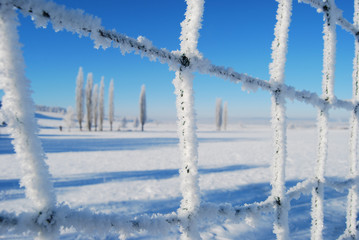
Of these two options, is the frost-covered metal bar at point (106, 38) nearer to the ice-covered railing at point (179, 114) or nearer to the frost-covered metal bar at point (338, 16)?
the ice-covered railing at point (179, 114)

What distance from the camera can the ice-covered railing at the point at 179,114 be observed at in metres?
0.54

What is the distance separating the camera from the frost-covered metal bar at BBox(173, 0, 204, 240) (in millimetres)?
875

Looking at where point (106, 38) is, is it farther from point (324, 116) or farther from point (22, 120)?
point (324, 116)

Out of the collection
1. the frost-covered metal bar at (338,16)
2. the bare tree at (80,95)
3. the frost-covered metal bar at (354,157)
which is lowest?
the frost-covered metal bar at (354,157)

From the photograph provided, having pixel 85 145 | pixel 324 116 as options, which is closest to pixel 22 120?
A: pixel 324 116

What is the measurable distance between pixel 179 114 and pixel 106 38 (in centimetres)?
42

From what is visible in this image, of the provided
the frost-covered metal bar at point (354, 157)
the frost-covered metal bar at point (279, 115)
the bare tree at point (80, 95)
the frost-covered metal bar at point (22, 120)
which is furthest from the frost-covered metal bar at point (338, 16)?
the bare tree at point (80, 95)

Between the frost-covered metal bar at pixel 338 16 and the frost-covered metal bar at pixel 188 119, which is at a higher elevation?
the frost-covered metal bar at pixel 338 16

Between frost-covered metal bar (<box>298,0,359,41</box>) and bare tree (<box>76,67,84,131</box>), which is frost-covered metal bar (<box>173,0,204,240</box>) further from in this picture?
bare tree (<box>76,67,84,131</box>)

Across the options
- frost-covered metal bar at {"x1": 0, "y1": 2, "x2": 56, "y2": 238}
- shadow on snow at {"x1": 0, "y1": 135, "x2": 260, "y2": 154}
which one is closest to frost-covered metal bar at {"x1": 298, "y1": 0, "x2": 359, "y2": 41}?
frost-covered metal bar at {"x1": 0, "y1": 2, "x2": 56, "y2": 238}

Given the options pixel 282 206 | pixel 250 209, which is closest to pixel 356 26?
pixel 282 206

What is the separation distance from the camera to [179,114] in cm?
90

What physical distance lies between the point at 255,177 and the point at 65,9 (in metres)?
6.71

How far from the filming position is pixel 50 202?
2.01 feet
